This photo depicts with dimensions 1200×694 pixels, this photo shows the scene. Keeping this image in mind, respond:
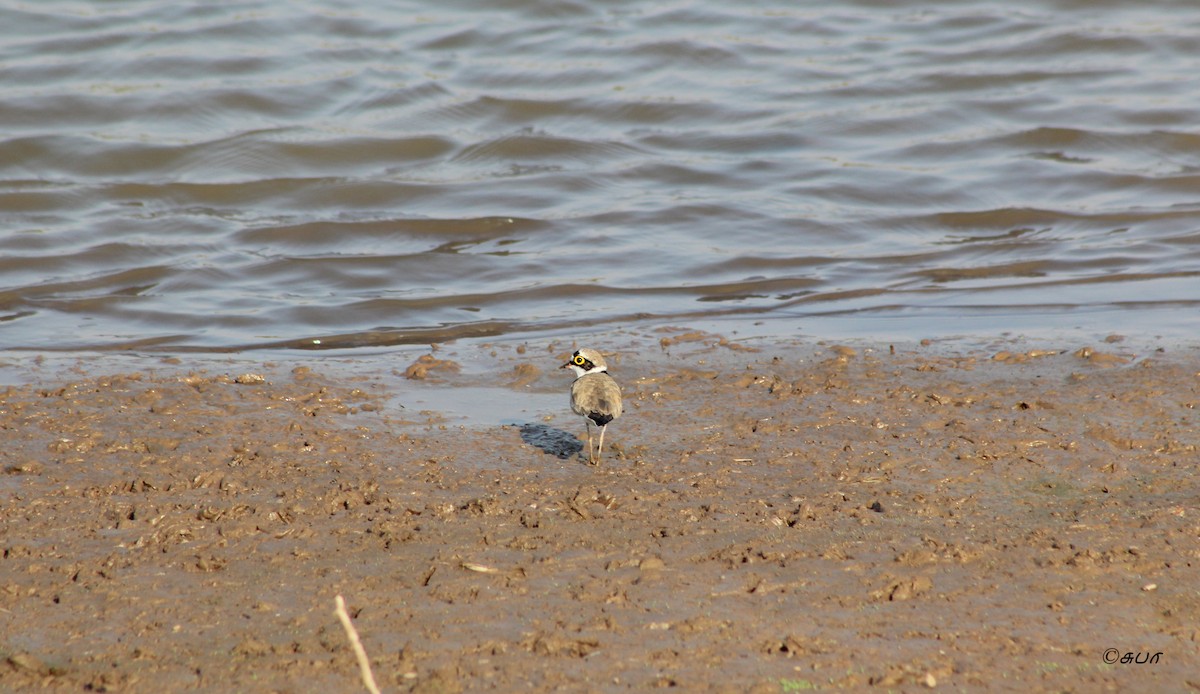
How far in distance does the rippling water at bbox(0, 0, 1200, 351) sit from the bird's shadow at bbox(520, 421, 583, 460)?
2.53 m

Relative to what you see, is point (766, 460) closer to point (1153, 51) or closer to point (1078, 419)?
point (1078, 419)

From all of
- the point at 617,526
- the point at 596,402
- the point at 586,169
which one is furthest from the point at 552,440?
the point at 586,169

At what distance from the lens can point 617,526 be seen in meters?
5.09

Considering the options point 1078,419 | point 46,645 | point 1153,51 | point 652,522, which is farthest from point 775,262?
point 1153,51

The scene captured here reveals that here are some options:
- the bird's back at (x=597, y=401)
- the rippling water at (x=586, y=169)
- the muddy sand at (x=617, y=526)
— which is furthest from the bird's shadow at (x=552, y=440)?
the rippling water at (x=586, y=169)

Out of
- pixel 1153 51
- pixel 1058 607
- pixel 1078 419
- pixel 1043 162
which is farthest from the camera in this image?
pixel 1153 51

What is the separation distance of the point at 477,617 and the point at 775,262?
7005 mm

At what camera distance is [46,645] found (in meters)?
4.06

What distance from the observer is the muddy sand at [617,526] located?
3967 mm

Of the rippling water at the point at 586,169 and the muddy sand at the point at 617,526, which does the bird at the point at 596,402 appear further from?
the rippling water at the point at 586,169

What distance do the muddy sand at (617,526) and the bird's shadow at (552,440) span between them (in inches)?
1.2

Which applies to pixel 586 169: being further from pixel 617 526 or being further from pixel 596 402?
pixel 617 526

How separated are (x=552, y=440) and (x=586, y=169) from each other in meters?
7.42

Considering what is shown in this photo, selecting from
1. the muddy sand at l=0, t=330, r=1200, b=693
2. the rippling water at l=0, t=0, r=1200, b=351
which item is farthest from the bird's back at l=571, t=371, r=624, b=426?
the rippling water at l=0, t=0, r=1200, b=351
